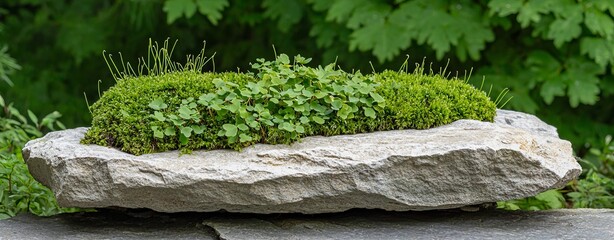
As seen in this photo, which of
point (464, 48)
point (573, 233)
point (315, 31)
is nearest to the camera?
point (573, 233)

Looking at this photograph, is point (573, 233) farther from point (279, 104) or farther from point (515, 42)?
point (515, 42)

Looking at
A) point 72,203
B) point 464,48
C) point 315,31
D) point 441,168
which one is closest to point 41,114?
point 315,31

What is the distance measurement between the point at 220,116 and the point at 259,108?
169 mm

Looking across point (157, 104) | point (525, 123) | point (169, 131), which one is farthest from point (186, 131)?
point (525, 123)

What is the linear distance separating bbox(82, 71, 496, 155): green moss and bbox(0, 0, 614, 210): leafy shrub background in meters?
1.47

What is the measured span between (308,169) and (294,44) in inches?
161

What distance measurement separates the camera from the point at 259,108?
344 centimetres

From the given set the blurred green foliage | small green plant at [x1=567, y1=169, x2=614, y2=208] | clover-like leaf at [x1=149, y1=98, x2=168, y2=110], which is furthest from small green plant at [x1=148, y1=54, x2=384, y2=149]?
the blurred green foliage

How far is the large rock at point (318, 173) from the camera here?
3203 mm

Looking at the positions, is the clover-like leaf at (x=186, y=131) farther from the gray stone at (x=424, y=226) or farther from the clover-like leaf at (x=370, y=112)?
the clover-like leaf at (x=370, y=112)

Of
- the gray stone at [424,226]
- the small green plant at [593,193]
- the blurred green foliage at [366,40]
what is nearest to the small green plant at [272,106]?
the gray stone at [424,226]

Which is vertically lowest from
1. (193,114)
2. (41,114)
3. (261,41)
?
(41,114)

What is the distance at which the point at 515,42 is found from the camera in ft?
20.7

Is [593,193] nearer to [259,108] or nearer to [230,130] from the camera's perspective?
[259,108]
